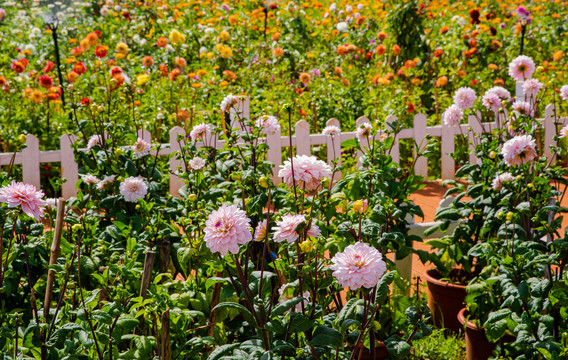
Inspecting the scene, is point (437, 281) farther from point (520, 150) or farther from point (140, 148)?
point (140, 148)

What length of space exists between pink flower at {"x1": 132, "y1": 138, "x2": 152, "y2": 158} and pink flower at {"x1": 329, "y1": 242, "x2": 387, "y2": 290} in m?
1.34

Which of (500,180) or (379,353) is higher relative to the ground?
(500,180)

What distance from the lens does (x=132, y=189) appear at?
220cm

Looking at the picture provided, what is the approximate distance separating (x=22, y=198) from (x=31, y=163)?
8.35 ft

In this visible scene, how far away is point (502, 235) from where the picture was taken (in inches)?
86.9

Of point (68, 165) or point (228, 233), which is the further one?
point (68, 165)

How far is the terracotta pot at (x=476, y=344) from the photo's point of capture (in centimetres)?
217

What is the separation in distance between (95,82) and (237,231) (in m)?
4.70

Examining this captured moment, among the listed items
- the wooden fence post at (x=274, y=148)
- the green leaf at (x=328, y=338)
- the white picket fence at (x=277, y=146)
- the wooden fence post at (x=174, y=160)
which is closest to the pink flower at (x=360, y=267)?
the green leaf at (x=328, y=338)

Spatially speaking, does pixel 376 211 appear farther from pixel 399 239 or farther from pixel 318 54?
pixel 318 54

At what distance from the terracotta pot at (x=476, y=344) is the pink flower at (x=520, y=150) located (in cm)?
61

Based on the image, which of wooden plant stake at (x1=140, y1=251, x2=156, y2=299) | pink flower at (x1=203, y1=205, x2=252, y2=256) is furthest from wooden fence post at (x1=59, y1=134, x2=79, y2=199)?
pink flower at (x1=203, y1=205, x2=252, y2=256)

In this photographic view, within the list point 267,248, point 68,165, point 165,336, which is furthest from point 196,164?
point 68,165

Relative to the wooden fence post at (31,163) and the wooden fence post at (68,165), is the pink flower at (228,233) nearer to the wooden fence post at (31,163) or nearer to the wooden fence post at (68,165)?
the wooden fence post at (68,165)
